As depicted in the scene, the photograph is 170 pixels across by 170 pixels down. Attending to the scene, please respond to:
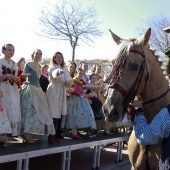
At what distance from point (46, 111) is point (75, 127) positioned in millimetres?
857

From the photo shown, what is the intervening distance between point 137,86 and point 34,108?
224 cm

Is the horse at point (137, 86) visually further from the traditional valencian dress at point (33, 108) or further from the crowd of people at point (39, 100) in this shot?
the traditional valencian dress at point (33, 108)

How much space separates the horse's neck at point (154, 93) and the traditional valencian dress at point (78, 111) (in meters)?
2.56

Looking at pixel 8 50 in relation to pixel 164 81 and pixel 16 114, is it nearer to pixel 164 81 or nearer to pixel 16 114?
pixel 16 114

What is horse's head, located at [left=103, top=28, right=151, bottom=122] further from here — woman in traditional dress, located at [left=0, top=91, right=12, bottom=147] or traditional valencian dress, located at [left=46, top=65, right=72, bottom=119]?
traditional valencian dress, located at [left=46, top=65, right=72, bottom=119]

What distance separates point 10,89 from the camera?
383 cm

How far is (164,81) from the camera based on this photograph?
8.17 ft

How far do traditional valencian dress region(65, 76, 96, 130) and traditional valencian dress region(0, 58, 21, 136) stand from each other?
4.11 feet

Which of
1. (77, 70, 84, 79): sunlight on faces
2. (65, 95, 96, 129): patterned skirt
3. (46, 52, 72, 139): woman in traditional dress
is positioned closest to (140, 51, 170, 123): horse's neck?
(46, 52, 72, 139): woman in traditional dress

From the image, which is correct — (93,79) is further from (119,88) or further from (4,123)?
(119,88)

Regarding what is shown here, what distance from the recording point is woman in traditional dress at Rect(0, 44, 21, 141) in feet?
12.3

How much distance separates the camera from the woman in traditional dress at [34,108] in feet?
13.1

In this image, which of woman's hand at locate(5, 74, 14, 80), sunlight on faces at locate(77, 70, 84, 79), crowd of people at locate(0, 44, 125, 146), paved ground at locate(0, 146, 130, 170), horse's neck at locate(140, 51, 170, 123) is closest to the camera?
horse's neck at locate(140, 51, 170, 123)

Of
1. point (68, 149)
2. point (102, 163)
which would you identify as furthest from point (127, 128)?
point (68, 149)
